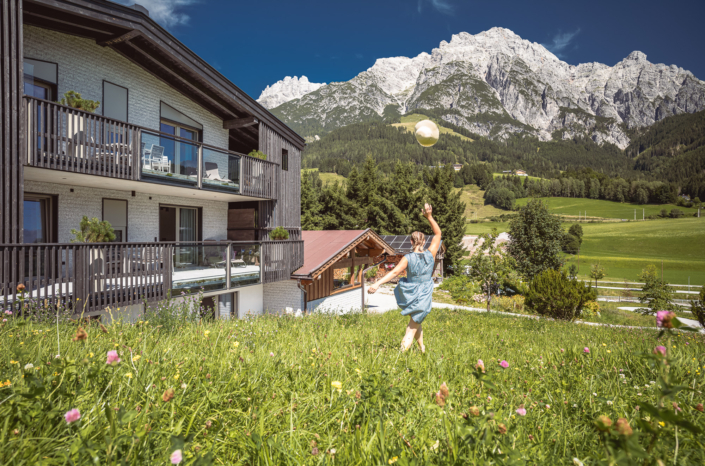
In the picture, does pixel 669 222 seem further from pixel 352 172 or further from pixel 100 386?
Answer: pixel 100 386

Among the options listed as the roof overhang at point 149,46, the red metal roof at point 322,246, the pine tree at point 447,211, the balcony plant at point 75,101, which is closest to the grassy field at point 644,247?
the pine tree at point 447,211

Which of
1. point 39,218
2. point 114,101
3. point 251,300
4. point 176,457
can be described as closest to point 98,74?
point 114,101

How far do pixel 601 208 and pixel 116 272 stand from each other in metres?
127

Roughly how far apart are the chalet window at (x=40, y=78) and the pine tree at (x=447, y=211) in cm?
3440

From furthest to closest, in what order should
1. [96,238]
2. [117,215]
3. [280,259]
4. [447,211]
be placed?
[447,211]
[280,259]
[117,215]
[96,238]

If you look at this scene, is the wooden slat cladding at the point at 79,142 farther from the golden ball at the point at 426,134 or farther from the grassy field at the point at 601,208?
the grassy field at the point at 601,208

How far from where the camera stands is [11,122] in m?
7.57

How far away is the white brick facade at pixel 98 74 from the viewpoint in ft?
31.1

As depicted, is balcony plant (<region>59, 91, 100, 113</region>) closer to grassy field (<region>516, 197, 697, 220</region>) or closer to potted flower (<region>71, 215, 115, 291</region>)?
potted flower (<region>71, 215, 115, 291</region>)

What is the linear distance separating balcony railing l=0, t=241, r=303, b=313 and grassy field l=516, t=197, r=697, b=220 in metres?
98.2

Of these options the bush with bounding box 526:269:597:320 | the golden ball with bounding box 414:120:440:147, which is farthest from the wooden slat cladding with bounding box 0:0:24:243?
the bush with bounding box 526:269:597:320

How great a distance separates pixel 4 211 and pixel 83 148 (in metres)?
2.29

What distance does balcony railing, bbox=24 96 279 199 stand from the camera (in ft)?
26.5

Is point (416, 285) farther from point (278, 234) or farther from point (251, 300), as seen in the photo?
point (251, 300)
